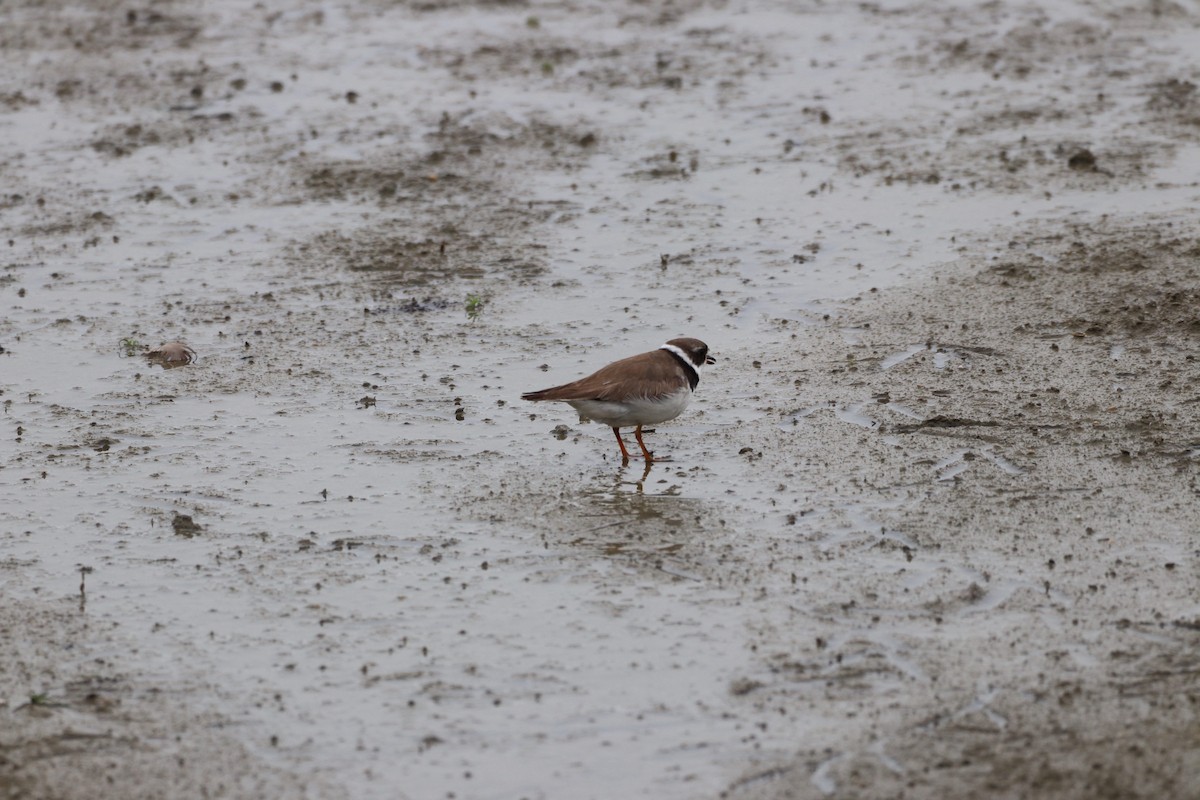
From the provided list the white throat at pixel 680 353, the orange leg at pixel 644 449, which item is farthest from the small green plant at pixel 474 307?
the orange leg at pixel 644 449

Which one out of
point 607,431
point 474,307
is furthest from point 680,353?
point 474,307

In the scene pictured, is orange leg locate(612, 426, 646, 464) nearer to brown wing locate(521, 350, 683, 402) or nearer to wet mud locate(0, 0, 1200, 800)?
wet mud locate(0, 0, 1200, 800)

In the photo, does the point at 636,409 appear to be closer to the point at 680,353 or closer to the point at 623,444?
the point at 623,444

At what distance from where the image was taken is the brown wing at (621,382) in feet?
27.9

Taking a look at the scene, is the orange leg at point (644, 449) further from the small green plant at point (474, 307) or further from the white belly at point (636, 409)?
the small green plant at point (474, 307)

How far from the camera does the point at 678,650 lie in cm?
654

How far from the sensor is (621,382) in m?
8.52

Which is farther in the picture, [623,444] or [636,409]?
[623,444]

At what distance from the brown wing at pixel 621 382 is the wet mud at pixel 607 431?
40 cm

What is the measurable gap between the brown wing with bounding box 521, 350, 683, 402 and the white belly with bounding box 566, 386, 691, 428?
0.04 metres

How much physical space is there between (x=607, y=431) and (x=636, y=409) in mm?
928

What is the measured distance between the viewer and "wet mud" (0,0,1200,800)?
5.99 meters

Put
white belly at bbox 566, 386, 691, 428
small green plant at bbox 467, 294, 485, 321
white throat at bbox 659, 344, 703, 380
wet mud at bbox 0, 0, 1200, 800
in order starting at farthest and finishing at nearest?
small green plant at bbox 467, 294, 485, 321, white throat at bbox 659, 344, 703, 380, white belly at bbox 566, 386, 691, 428, wet mud at bbox 0, 0, 1200, 800

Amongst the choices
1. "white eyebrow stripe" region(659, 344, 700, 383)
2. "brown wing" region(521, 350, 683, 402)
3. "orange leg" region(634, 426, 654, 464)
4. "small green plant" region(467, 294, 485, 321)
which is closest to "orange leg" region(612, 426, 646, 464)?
"orange leg" region(634, 426, 654, 464)
